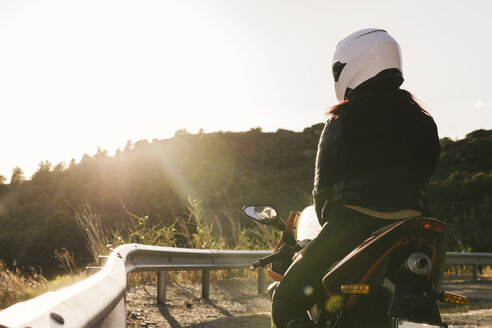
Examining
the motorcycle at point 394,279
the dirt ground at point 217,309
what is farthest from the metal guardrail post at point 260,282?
the motorcycle at point 394,279

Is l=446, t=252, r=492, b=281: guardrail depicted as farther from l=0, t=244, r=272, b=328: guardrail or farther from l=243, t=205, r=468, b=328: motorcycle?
l=243, t=205, r=468, b=328: motorcycle

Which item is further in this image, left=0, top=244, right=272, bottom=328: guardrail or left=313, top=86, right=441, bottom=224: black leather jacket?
left=313, top=86, right=441, bottom=224: black leather jacket

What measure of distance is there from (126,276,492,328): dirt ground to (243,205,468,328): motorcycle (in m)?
3.83

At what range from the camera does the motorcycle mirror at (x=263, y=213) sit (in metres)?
3.65

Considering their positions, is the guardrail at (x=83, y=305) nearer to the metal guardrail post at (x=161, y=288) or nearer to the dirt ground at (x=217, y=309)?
the dirt ground at (x=217, y=309)

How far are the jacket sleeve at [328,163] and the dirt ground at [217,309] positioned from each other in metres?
3.60

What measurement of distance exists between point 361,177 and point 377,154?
0.14 meters

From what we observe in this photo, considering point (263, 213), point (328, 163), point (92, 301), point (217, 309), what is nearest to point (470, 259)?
point (217, 309)

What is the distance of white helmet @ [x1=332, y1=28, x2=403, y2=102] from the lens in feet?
10.5

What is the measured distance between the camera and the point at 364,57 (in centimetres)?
319

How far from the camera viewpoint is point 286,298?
2922mm

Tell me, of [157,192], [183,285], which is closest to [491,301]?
[183,285]

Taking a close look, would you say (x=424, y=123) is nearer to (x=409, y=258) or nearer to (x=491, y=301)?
(x=409, y=258)

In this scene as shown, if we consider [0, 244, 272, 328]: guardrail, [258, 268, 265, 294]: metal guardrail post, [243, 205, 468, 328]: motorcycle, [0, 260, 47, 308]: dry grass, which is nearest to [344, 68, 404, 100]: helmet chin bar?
[243, 205, 468, 328]: motorcycle
